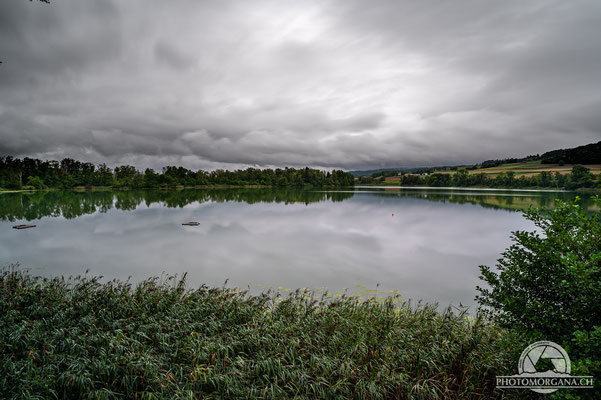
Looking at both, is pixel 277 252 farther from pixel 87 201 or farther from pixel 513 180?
pixel 513 180

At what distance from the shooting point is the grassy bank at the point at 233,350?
4629 millimetres

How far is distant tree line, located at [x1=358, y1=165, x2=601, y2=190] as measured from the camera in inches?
2894

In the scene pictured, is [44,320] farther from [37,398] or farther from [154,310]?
[37,398]

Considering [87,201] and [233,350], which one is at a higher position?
[87,201]

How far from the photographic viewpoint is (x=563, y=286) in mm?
3936

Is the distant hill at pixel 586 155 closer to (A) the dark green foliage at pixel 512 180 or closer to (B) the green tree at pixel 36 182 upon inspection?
(A) the dark green foliage at pixel 512 180

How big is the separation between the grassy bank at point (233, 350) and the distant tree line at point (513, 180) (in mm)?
97869

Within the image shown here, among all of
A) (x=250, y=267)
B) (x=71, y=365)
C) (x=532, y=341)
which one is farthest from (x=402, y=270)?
(x=71, y=365)

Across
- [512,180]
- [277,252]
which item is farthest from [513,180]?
[277,252]

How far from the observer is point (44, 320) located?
710cm

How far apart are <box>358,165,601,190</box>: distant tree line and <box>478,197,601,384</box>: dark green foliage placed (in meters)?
97.7

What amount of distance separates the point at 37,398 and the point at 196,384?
2.28 m

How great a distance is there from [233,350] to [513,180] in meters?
133

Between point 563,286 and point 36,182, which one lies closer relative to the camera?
point 563,286
